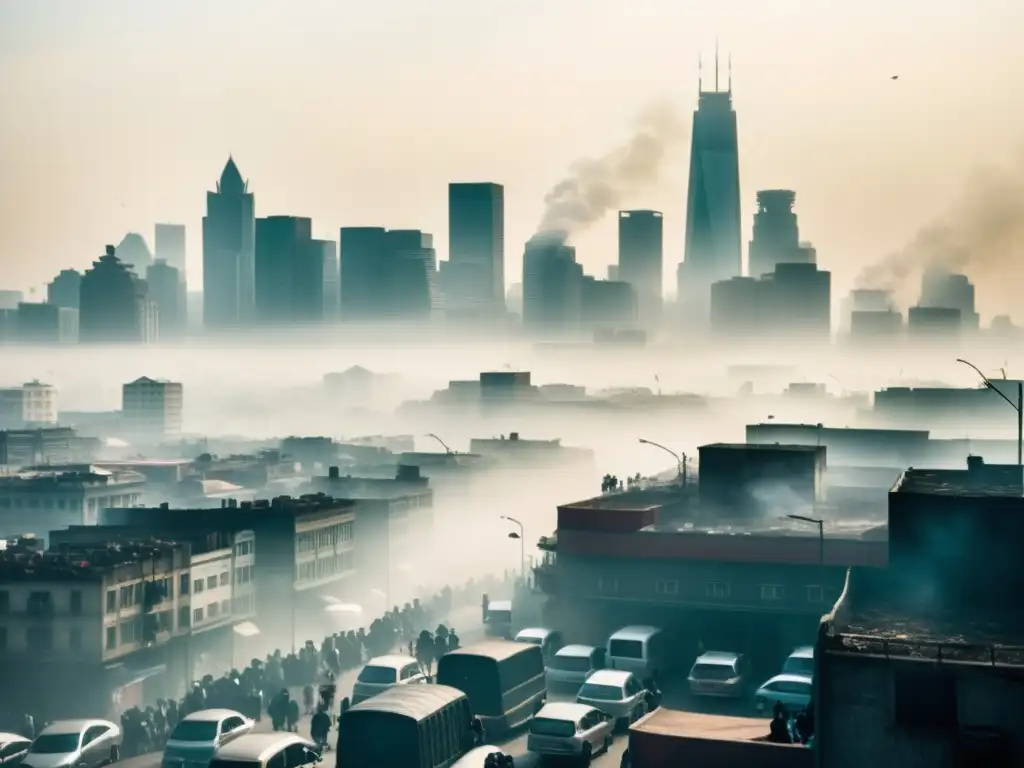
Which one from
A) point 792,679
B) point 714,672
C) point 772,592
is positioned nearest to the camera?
Answer: point 792,679

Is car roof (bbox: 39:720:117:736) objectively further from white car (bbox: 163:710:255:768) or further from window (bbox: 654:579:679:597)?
window (bbox: 654:579:679:597)

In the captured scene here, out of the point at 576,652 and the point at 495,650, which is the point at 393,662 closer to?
the point at 495,650

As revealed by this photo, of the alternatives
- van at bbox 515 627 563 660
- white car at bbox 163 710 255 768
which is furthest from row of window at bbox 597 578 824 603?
white car at bbox 163 710 255 768

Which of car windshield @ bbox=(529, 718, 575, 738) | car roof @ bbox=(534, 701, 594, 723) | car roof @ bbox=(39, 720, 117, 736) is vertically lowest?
car roof @ bbox=(39, 720, 117, 736)

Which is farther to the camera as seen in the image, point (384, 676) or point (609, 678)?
point (384, 676)

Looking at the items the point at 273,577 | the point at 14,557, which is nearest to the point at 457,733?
the point at 14,557

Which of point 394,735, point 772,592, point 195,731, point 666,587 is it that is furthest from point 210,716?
point 772,592

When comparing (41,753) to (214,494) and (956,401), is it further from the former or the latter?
(956,401)
